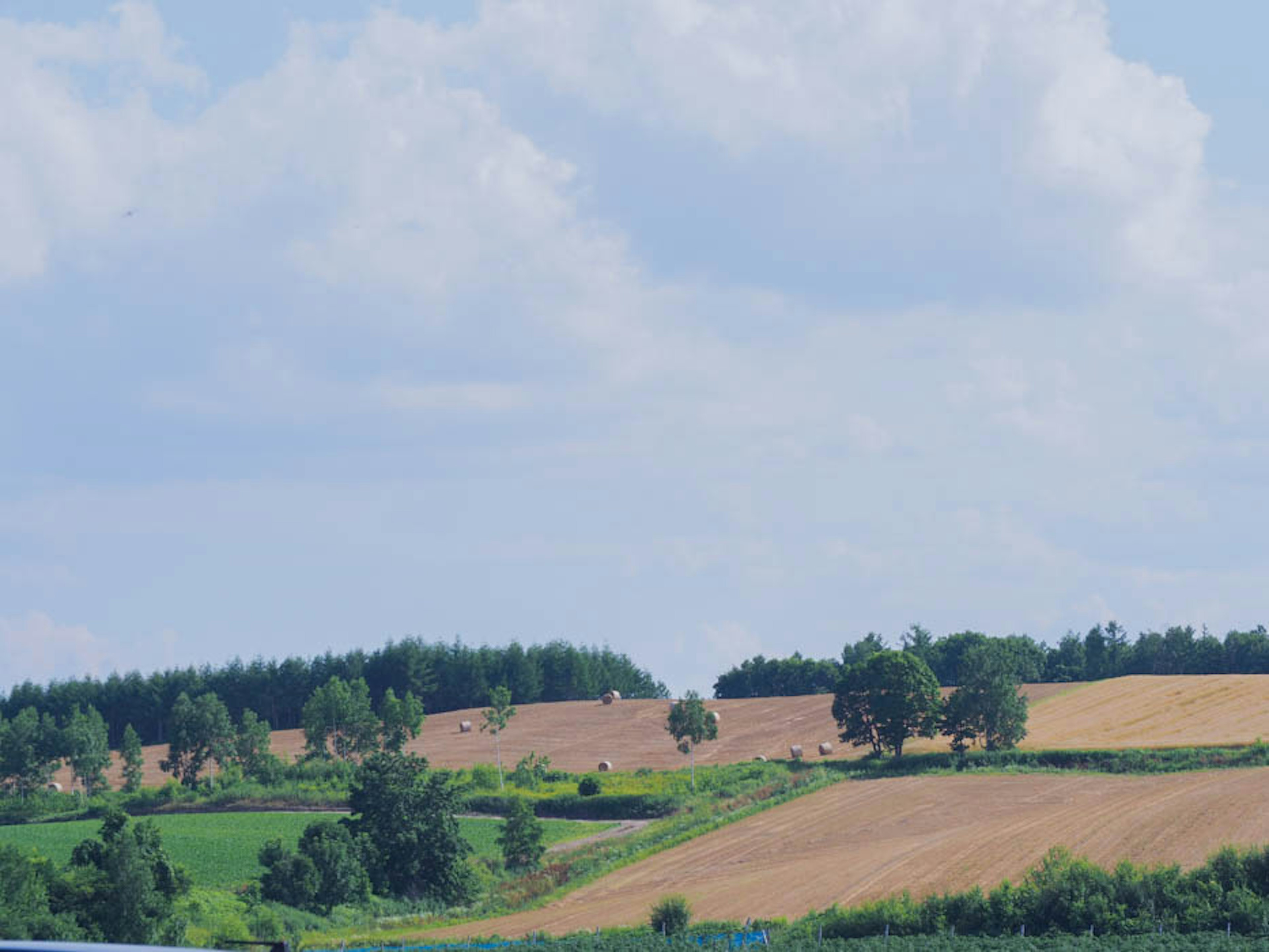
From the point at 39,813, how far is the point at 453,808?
64.6 metres

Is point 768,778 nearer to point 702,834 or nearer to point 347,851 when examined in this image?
point 702,834

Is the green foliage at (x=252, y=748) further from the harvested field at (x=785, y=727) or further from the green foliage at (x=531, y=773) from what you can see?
the green foliage at (x=531, y=773)

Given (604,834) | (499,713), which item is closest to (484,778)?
(499,713)

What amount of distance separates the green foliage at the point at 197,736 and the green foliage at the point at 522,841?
6148 centimetres

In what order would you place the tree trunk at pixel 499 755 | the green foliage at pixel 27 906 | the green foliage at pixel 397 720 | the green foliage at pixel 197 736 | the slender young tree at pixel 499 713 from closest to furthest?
the green foliage at pixel 27 906 < the tree trunk at pixel 499 755 < the slender young tree at pixel 499 713 < the green foliage at pixel 197 736 < the green foliage at pixel 397 720

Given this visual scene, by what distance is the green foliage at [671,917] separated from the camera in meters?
58.7

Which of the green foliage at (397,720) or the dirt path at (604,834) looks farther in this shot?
the green foliage at (397,720)

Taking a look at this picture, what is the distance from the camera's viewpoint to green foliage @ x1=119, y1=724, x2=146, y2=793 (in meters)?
138

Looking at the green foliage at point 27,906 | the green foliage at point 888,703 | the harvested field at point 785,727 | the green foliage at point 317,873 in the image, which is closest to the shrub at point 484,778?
the harvested field at point 785,727

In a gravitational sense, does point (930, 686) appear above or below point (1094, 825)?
above

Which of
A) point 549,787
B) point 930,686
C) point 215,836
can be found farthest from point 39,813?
point 930,686

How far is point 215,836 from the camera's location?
328 feet

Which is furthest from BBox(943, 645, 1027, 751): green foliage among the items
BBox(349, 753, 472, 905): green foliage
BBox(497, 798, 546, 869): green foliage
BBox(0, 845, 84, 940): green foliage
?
BBox(0, 845, 84, 940): green foliage

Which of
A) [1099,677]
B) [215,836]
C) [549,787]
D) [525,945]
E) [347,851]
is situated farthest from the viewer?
[1099,677]
